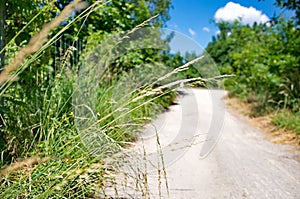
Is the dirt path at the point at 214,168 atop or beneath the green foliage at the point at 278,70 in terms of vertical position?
beneath

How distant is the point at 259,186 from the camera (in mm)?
1888

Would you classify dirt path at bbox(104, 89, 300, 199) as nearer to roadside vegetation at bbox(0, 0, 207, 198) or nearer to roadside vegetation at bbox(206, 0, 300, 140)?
roadside vegetation at bbox(0, 0, 207, 198)

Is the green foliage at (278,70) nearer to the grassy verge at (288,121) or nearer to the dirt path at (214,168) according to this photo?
the grassy verge at (288,121)

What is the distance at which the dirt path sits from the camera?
1692 mm

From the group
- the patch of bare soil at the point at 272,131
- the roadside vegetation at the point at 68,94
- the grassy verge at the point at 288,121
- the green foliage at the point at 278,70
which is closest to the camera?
the roadside vegetation at the point at 68,94

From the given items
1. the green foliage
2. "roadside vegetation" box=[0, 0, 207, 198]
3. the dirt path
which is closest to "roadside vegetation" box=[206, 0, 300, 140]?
the green foliage

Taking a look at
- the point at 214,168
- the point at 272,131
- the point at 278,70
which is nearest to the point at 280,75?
the point at 278,70

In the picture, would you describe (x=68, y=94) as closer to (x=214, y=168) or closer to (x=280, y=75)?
(x=214, y=168)

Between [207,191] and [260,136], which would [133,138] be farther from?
[260,136]

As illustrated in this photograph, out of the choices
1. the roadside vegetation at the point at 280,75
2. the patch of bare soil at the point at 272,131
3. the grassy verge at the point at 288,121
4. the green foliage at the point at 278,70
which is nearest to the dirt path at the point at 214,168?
the patch of bare soil at the point at 272,131

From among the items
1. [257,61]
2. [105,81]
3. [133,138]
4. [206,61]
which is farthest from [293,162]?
[257,61]

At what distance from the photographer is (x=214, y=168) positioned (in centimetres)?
225

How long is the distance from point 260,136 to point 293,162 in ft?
4.13

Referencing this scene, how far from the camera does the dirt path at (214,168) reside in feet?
5.55
